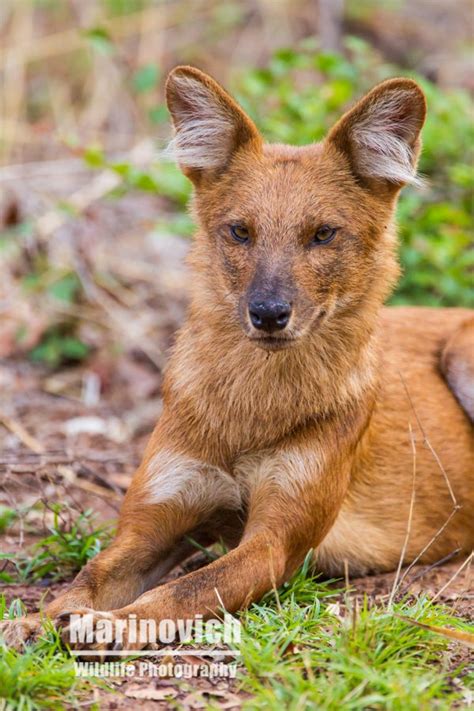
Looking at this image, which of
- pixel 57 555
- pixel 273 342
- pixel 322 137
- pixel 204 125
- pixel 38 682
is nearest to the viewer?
pixel 38 682

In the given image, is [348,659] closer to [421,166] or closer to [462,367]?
[462,367]

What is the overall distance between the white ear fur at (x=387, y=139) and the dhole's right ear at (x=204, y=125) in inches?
20.0

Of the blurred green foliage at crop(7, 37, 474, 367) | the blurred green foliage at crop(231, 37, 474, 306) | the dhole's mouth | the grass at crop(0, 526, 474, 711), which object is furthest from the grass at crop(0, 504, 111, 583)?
the blurred green foliage at crop(231, 37, 474, 306)

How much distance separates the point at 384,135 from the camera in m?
4.84

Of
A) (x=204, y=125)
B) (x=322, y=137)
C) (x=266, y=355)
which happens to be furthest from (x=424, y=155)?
(x=266, y=355)

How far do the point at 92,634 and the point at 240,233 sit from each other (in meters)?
1.89

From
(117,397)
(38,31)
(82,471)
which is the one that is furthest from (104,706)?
(38,31)

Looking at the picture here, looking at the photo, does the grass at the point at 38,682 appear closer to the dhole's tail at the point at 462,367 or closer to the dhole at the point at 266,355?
the dhole at the point at 266,355

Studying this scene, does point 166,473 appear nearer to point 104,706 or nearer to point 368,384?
point 368,384

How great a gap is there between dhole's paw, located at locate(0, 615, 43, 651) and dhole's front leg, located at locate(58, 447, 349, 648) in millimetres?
270

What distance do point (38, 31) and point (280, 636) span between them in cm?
1071

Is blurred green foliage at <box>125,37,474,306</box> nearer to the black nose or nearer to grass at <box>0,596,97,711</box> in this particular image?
the black nose

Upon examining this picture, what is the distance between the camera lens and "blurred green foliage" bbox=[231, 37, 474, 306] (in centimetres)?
798

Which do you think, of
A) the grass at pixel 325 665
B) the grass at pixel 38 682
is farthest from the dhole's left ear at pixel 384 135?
the grass at pixel 38 682
